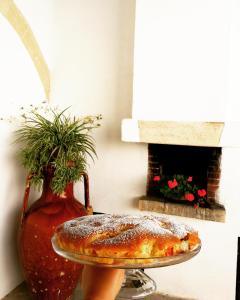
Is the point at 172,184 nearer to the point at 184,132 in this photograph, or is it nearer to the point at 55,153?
the point at 184,132

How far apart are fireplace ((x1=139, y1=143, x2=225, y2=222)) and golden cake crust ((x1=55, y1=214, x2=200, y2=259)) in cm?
172

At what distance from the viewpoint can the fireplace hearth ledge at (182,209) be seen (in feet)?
8.76

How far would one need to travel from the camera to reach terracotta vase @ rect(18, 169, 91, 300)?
2457mm

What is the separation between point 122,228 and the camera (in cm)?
102

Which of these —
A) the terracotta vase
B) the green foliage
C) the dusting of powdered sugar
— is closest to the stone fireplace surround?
the green foliage

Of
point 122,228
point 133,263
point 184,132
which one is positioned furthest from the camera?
point 184,132

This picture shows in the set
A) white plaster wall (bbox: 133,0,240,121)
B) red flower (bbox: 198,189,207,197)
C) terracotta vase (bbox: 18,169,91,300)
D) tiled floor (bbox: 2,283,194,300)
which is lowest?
tiled floor (bbox: 2,283,194,300)

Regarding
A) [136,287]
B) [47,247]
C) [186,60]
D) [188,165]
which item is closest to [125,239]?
[136,287]

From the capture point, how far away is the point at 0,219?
2.66 metres

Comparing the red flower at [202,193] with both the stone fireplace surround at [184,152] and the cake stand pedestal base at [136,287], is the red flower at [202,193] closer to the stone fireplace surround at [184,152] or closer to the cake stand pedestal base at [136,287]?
the stone fireplace surround at [184,152]

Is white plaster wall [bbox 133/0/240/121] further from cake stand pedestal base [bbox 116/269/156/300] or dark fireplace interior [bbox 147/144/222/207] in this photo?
cake stand pedestal base [bbox 116/269/156/300]

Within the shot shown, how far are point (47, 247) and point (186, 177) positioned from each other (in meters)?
1.31

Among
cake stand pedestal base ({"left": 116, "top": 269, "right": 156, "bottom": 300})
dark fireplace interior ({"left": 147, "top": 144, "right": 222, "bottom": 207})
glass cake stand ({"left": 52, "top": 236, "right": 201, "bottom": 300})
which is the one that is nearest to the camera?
glass cake stand ({"left": 52, "top": 236, "right": 201, "bottom": 300})

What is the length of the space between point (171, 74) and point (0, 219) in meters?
1.82
